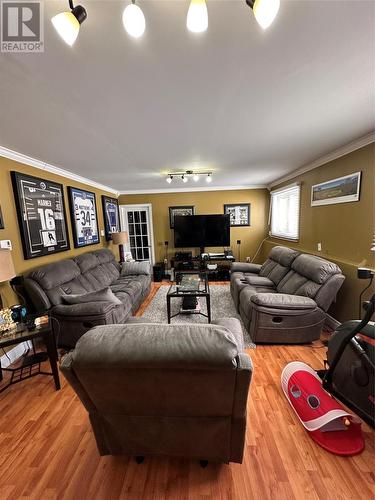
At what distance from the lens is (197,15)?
0.74 m

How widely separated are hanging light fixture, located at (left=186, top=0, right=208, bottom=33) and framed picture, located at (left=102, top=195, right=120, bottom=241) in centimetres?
439

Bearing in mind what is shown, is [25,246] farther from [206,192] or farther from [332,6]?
[206,192]

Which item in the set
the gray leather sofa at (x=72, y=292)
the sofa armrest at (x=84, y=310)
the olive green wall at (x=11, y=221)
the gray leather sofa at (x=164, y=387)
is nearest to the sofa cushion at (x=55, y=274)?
the gray leather sofa at (x=72, y=292)

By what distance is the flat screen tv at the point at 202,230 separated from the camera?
200 inches

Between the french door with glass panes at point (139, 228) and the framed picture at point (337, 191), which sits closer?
the framed picture at point (337, 191)

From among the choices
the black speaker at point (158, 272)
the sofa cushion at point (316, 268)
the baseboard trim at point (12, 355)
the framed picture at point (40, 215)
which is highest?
the framed picture at point (40, 215)

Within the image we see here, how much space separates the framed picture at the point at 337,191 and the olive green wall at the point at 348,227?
0.06 meters

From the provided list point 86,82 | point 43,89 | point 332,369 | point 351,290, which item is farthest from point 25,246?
point 351,290

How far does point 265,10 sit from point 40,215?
10.3ft

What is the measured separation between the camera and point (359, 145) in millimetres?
2348

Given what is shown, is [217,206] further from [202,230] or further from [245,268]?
[245,268]

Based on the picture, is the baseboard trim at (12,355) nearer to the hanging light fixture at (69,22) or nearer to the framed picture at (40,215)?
the framed picture at (40,215)

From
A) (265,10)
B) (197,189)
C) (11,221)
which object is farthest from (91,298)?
(197,189)

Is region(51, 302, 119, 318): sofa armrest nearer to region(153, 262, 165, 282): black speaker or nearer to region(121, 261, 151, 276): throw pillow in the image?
region(121, 261, 151, 276): throw pillow
